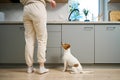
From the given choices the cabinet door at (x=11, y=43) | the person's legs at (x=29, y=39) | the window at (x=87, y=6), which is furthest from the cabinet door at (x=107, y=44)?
the cabinet door at (x=11, y=43)

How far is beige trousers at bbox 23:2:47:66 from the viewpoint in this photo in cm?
313

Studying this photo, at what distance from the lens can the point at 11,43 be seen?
375 cm

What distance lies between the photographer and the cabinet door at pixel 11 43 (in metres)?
3.73

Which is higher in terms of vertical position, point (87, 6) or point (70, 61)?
point (87, 6)

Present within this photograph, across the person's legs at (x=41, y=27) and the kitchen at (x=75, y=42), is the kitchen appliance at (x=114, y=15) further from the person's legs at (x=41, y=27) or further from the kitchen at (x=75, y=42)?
the person's legs at (x=41, y=27)

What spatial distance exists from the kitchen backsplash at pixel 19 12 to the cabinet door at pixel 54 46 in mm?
630

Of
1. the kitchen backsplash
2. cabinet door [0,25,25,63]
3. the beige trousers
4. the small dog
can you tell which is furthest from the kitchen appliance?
cabinet door [0,25,25,63]

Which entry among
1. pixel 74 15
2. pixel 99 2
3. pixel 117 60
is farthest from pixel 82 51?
pixel 99 2

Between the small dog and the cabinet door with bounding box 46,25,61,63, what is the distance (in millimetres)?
275

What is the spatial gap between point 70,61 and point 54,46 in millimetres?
501

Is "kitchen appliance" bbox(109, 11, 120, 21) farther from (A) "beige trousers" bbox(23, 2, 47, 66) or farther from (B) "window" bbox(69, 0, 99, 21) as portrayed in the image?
(A) "beige trousers" bbox(23, 2, 47, 66)

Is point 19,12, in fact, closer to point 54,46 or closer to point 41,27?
point 54,46

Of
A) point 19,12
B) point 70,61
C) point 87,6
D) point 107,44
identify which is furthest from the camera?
point 87,6

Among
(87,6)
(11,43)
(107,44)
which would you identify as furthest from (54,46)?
(87,6)
